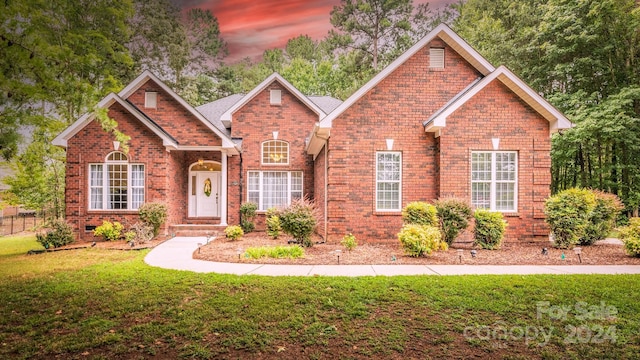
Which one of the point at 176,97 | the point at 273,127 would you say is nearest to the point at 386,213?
the point at 273,127

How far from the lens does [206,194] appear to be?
1572 centimetres

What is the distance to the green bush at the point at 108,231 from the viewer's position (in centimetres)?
1171

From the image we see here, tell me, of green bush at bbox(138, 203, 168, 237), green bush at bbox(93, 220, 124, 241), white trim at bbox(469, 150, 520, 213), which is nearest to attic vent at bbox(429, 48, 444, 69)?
white trim at bbox(469, 150, 520, 213)

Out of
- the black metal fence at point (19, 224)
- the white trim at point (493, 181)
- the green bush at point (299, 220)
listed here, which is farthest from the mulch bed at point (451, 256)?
the black metal fence at point (19, 224)

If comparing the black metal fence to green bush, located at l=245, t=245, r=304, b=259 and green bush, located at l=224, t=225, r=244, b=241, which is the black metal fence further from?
green bush, located at l=245, t=245, r=304, b=259

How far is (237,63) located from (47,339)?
3524cm

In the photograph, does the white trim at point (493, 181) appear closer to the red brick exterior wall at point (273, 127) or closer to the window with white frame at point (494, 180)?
the window with white frame at point (494, 180)

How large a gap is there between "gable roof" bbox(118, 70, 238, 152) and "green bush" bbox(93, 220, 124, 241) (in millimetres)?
4960

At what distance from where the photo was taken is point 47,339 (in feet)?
13.8

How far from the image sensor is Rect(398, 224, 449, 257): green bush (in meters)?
7.97

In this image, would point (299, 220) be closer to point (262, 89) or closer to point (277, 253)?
point (277, 253)

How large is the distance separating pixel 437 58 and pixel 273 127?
7711 mm

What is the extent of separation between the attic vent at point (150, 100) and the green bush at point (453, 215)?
40.5 feet

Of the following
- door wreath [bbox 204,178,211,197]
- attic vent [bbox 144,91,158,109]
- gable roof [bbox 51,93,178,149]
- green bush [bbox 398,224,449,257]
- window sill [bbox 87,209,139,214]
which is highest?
attic vent [bbox 144,91,158,109]
